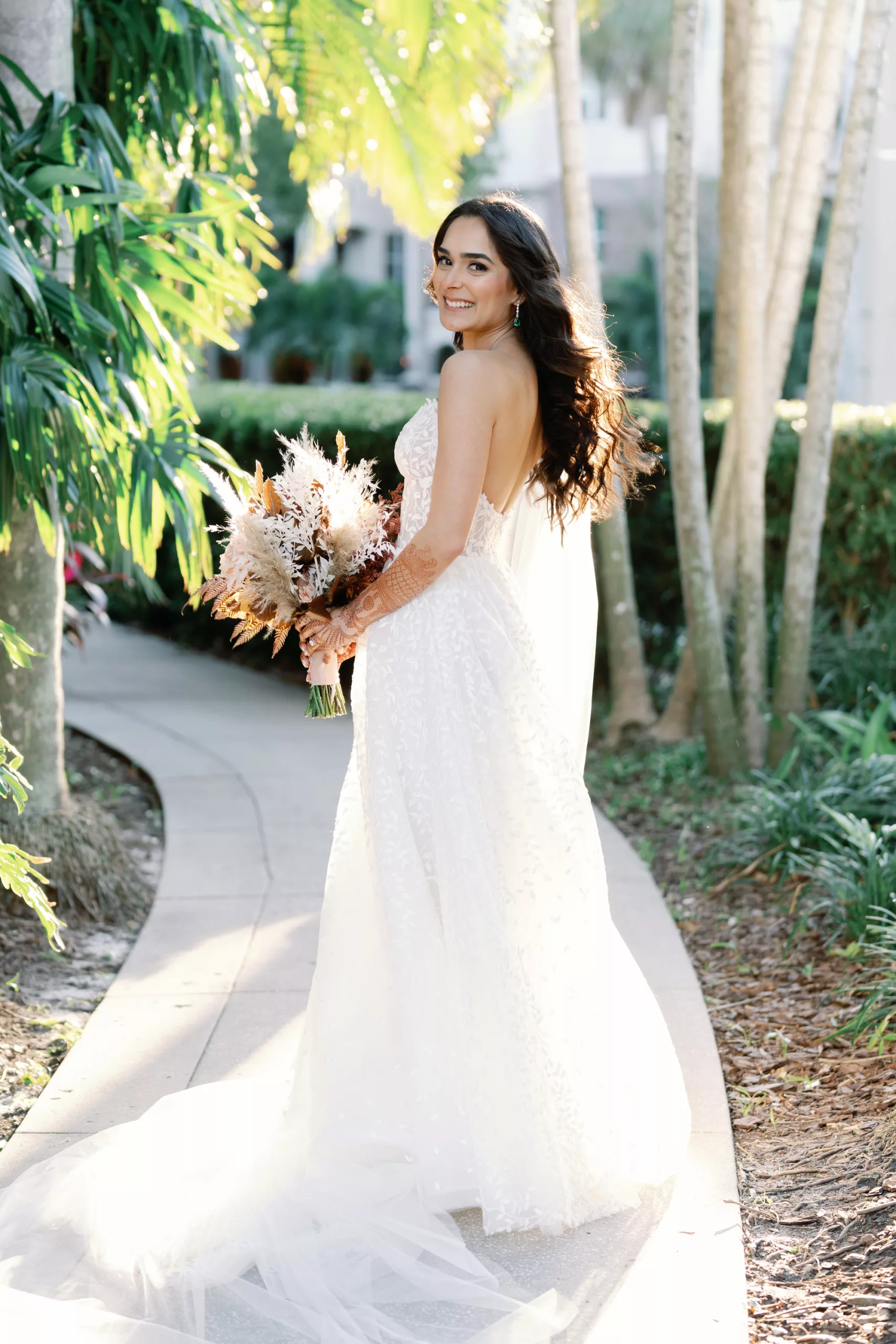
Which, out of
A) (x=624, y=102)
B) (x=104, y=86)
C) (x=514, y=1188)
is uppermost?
(x=624, y=102)

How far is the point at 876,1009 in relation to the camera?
13.2 feet

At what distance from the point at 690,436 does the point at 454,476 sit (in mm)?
3559

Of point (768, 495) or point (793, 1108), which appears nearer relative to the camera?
point (793, 1108)

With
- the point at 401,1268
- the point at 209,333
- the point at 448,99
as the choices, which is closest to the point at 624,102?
the point at 448,99

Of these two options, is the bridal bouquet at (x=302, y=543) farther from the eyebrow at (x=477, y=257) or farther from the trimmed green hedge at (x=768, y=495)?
the trimmed green hedge at (x=768, y=495)

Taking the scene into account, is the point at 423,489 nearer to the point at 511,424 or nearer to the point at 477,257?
the point at 511,424

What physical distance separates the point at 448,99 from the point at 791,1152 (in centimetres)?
562

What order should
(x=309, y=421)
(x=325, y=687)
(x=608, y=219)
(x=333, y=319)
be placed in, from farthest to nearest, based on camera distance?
1. (x=608, y=219)
2. (x=333, y=319)
3. (x=309, y=421)
4. (x=325, y=687)

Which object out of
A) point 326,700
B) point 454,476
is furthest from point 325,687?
point 454,476

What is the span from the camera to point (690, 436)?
20.4 ft

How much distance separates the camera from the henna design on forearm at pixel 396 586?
2988mm

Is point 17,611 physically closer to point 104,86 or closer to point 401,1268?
point 104,86

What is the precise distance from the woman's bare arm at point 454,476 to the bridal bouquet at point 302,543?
100 millimetres

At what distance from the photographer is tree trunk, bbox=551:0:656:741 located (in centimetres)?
627
